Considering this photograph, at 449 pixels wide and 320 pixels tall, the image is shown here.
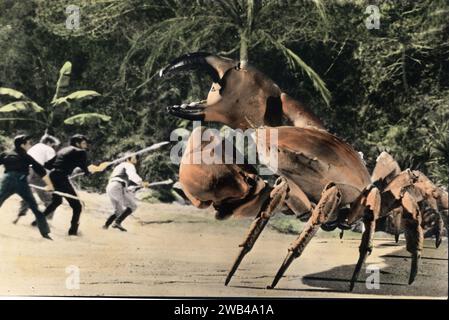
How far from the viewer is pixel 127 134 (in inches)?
273

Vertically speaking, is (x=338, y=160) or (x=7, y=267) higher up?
(x=338, y=160)

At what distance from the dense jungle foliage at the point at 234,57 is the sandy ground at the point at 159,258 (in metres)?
0.49

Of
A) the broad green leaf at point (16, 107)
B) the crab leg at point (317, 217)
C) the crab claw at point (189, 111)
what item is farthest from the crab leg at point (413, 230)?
the broad green leaf at point (16, 107)

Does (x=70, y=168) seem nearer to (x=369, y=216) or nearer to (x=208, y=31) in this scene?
→ (x=208, y=31)

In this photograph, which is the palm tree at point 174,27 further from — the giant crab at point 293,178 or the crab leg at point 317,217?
the crab leg at point 317,217

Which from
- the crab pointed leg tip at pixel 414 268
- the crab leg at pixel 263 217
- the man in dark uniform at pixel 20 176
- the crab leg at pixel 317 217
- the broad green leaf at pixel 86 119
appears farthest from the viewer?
the crab pointed leg tip at pixel 414 268

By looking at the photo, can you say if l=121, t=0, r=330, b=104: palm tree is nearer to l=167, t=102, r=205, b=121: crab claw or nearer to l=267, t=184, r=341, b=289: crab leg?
l=167, t=102, r=205, b=121: crab claw

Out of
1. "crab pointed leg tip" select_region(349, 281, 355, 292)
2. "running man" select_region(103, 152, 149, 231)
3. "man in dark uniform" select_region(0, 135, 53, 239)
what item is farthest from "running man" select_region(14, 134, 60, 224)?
"crab pointed leg tip" select_region(349, 281, 355, 292)

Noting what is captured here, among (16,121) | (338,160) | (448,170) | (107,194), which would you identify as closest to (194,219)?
(107,194)

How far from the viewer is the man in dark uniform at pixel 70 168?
6.79 meters

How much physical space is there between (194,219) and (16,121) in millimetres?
1944

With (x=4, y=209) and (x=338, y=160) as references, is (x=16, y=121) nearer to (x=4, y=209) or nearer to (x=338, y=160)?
(x=4, y=209)

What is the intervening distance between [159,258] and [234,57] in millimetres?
2072

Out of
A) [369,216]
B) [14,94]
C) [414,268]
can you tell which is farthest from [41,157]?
[414,268]
